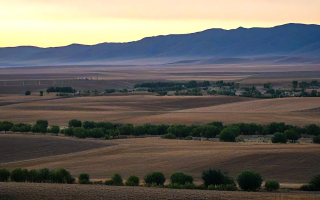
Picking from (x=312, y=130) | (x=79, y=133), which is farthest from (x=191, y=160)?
(x=312, y=130)

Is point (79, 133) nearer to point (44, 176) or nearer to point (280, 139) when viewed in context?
point (280, 139)

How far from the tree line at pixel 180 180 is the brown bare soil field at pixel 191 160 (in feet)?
5.23

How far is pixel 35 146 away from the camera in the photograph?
137 ft

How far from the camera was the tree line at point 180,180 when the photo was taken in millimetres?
26453

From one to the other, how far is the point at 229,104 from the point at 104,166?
4422 cm

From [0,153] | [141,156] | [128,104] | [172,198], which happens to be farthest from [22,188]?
[128,104]

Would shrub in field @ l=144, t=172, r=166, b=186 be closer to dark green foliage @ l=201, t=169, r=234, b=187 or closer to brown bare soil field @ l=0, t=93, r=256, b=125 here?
dark green foliage @ l=201, t=169, r=234, b=187

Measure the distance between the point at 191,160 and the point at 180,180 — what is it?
691 centimetres

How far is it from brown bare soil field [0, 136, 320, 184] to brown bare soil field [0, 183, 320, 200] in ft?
19.0

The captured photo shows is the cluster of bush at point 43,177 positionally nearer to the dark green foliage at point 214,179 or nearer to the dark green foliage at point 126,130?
the dark green foliage at point 214,179

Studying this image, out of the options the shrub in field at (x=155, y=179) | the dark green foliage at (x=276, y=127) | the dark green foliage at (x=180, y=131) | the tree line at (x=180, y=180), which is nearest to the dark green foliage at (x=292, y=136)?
the dark green foliage at (x=276, y=127)

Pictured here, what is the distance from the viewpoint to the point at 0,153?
1551 inches

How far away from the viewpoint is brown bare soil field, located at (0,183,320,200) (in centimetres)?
2239

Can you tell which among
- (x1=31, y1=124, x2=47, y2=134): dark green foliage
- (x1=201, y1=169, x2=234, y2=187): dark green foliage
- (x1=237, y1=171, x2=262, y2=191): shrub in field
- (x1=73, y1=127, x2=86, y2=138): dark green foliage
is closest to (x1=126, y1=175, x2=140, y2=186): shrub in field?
(x1=201, y1=169, x2=234, y2=187): dark green foliage
